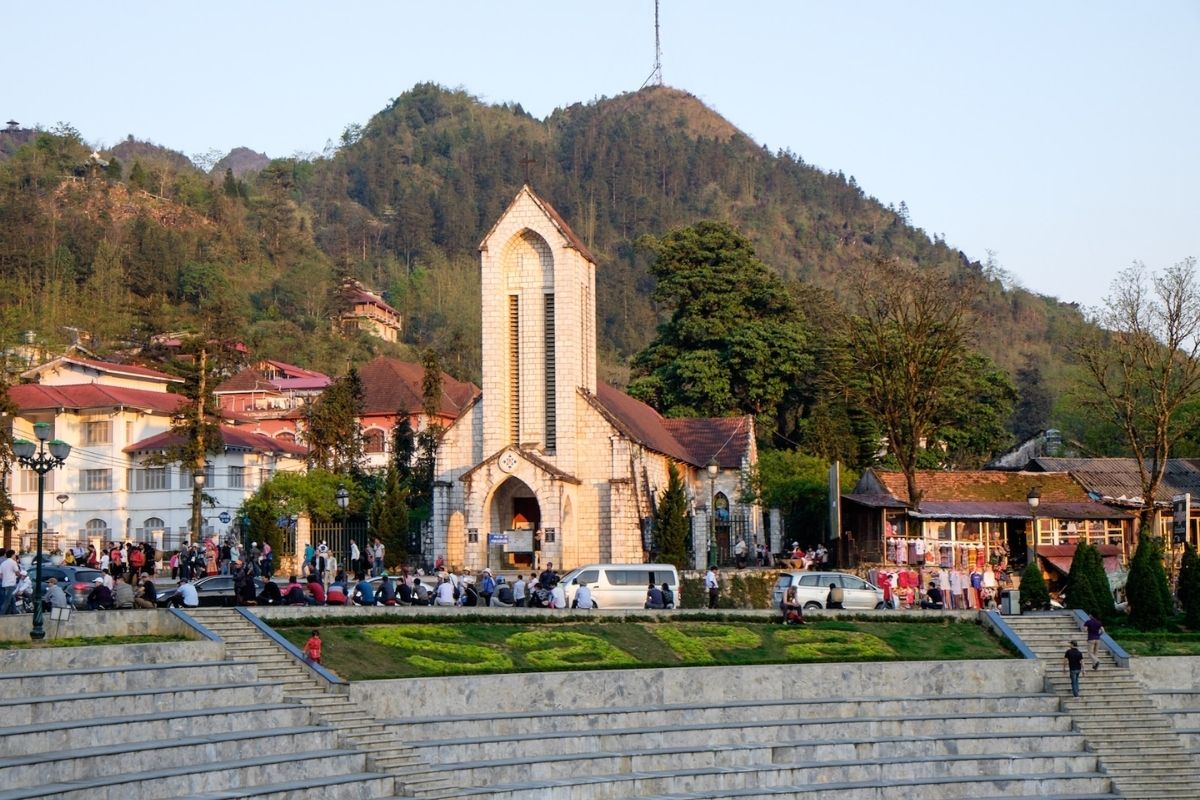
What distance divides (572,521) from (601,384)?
355 inches

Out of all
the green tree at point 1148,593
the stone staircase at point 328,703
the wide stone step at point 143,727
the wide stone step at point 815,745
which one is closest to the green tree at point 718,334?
the green tree at point 1148,593

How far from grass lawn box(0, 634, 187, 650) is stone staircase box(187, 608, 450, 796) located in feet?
3.62

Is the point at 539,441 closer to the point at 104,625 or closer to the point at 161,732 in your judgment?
the point at 104,625

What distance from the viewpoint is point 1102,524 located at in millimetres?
51094

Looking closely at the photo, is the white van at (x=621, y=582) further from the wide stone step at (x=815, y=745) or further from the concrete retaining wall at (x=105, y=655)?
the concrete retaining wall at (x=105, y=655)

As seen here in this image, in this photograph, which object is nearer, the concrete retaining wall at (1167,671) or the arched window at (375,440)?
the concrete retaining wall at (1167,671)

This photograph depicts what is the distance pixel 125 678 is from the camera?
2481 centimetres

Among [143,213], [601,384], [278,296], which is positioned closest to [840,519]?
[601,384]

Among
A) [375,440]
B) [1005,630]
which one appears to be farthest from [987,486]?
[375,440]

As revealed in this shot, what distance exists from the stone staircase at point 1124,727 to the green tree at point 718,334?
120 feet

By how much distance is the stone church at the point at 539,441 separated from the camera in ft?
176

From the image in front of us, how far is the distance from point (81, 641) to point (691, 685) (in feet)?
39.1

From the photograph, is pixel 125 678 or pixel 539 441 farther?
pixel 539 441

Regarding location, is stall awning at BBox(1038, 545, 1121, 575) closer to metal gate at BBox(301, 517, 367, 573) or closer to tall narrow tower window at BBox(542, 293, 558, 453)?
tall narrow tower window at BBox(542, 293, 558, 453)
